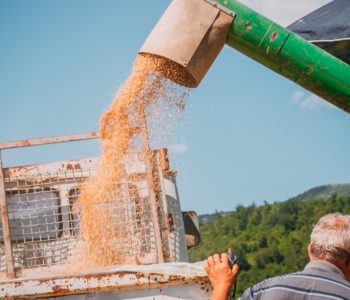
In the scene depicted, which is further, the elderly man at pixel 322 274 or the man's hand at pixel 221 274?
the man's hand at pixel 221 274

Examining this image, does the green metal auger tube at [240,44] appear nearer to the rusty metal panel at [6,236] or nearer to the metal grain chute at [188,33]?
the metal grain chute at [188,33]

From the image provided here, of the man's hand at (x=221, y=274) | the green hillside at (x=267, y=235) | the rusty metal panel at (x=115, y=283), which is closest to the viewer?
the man's hand at (x=221, y=274)

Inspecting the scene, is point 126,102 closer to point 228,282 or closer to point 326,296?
point 228,282

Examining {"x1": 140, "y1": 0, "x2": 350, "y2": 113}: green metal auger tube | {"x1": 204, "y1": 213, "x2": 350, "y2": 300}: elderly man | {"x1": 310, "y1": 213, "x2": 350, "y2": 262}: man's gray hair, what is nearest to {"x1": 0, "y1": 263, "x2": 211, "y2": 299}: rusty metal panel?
{"x1": 204, "y1": 213, "x2": 350, "y2": 300}: elderly man

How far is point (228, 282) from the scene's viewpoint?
8.64 ft

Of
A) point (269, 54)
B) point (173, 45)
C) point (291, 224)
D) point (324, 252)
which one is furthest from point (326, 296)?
point (291, 224)

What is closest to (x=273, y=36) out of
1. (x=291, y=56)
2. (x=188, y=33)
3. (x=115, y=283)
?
(x=291, y=56)

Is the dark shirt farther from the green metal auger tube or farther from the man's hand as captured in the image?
the green metal auger tube

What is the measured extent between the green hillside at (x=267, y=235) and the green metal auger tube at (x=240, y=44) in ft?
193

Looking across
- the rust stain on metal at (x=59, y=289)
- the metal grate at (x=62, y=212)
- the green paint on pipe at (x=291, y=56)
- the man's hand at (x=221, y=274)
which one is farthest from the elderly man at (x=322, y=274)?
the metal grate at (x=62, y=212)

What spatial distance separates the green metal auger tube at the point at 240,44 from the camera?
3.04 metres

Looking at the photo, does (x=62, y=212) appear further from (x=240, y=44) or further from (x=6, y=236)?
(x=240, y=44)

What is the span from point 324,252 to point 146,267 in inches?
39.8

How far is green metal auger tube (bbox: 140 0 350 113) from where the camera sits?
9.99ft
